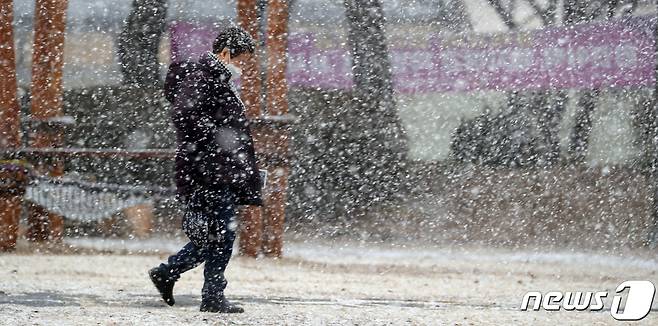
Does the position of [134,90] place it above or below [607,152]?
above

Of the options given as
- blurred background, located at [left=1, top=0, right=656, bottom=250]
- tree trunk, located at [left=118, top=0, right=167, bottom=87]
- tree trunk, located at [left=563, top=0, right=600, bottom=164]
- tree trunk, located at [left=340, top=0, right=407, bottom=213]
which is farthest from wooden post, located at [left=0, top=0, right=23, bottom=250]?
tree trunk, located at [left=563, top=0, right=600, bottom=164]

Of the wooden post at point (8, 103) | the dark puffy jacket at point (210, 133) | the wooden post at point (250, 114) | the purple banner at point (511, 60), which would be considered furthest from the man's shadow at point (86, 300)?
the purple banner at point (511, 60)

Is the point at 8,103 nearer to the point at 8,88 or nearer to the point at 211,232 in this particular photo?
the point at 8,88

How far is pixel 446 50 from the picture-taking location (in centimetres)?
1280

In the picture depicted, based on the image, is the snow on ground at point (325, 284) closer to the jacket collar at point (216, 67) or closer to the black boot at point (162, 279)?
the black boot at point (162, 279)

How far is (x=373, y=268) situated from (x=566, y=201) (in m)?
5.16

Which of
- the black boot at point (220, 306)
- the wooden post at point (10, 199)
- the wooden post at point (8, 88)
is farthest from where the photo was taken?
the wooden post at point (8, 88)

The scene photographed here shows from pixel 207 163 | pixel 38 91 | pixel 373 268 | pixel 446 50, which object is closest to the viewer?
pixel 207 163

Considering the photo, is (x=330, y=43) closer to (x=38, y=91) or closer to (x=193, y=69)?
(x=38, y=91)

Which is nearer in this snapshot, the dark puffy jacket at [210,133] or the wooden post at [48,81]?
the dark puffy jacket at [210,133]

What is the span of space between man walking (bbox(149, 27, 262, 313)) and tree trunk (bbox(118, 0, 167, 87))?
8203mm

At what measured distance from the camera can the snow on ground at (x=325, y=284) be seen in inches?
240

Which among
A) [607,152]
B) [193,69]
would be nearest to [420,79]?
[607,152]

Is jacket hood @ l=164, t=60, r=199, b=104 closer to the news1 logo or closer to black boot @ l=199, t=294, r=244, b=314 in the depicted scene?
black boot @ l=199, t=294, r=244, b=314
